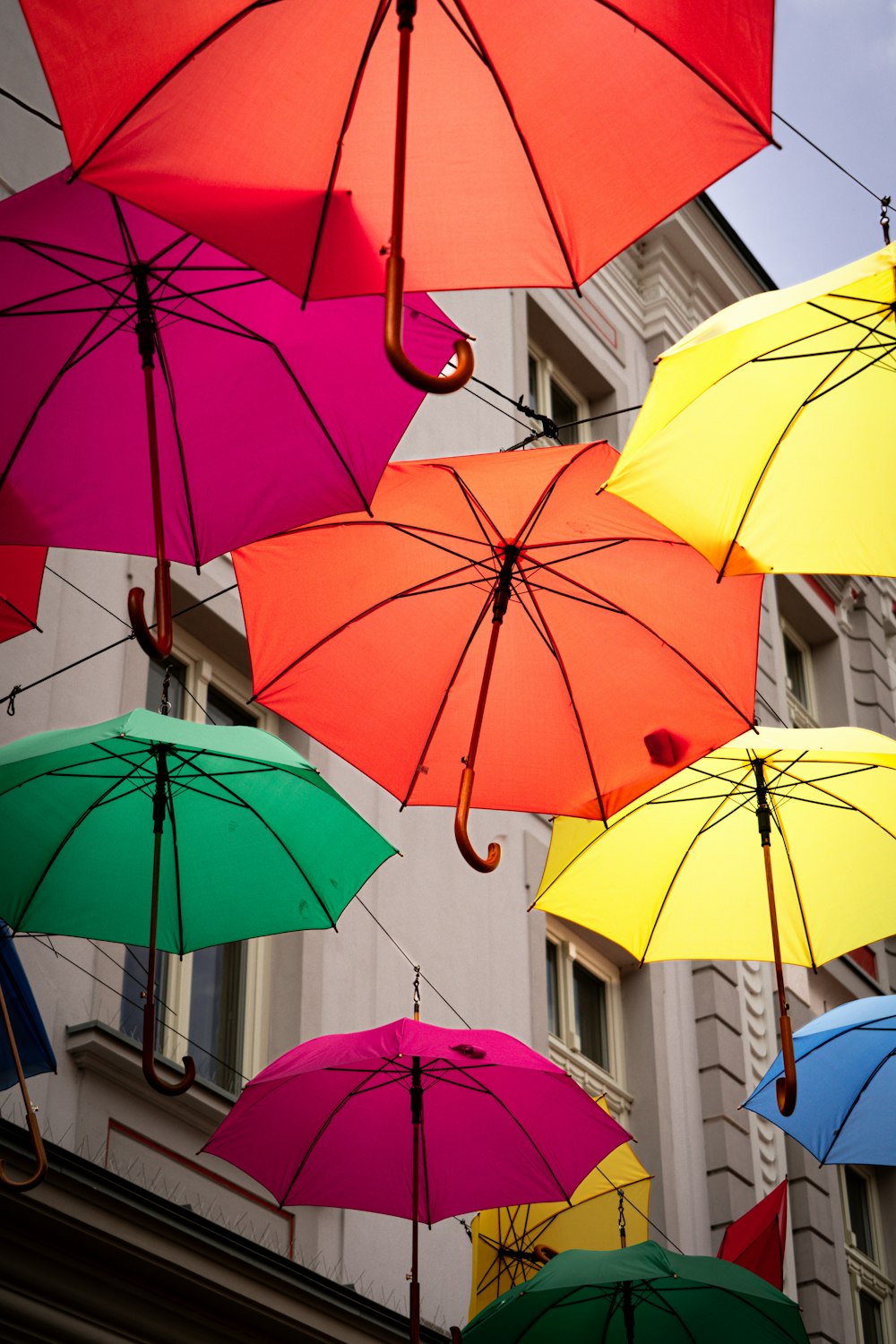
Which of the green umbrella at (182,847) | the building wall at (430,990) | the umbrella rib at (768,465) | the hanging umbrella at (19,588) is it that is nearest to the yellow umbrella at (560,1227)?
the building wall at (430,990)

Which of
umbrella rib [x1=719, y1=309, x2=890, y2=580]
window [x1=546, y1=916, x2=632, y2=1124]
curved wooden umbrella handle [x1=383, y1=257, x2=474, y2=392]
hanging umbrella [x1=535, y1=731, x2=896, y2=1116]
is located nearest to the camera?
curved wooden umbrella handle [x1=383, y1=257, x2=474, y2=392]

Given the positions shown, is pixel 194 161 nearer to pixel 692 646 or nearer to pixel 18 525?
pixel 18 525

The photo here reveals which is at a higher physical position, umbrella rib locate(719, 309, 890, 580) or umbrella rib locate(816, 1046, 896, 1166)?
umbrella rib locate(719, 309, 890, 580)

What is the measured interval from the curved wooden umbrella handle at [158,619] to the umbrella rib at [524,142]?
1607 mm

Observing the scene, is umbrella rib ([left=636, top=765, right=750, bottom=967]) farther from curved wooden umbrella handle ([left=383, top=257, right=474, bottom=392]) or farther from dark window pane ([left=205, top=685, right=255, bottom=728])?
curved wooden umbrella handle ([left=383, top=257, right=474, bottom=392])

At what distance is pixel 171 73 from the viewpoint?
192 inches

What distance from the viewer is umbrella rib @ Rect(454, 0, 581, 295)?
5031 mm

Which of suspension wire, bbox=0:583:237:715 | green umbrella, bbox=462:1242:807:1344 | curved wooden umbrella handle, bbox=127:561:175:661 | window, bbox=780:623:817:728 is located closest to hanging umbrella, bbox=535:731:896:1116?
green umbrella, bbox=462:1242:807:1344

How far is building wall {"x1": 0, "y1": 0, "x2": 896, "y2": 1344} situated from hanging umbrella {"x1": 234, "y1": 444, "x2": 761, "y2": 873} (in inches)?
67.6

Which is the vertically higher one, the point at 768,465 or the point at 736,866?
the point at 768,465

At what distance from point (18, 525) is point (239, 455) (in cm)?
84

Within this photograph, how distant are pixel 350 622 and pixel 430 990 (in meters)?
3.79

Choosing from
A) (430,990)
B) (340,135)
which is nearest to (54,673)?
(430,990)

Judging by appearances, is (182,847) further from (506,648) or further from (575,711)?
(575,711)
